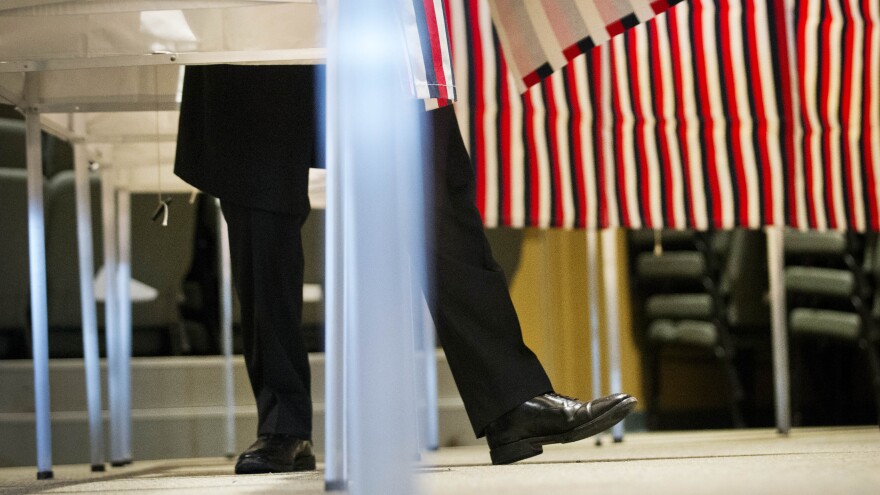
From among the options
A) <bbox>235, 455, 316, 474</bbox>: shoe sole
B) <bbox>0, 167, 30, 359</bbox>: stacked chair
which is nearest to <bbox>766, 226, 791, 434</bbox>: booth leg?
<bbox>235, 455, 316, 474</bbox>: shoe sole

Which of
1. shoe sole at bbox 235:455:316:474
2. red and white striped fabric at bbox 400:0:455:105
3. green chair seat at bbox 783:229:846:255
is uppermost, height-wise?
red and white striped fabric at bbox 400:0:455:105

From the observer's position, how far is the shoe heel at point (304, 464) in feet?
4.79

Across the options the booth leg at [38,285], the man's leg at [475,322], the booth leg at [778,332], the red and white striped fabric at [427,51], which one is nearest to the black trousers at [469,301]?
the man's leg at [475,322]

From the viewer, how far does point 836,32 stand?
258 cm

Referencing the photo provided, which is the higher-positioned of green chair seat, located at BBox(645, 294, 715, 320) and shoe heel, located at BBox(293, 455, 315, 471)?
green chair seat, located at BBox(645, 294, 715, 320)

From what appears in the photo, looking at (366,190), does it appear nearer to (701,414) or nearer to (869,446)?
(869,446)

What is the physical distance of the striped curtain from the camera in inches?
97.5

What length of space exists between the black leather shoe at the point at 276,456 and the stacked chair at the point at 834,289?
5.78ft

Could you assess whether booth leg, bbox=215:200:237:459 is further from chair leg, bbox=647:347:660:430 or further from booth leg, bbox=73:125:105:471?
chair leg, bbox=647:347:660:430

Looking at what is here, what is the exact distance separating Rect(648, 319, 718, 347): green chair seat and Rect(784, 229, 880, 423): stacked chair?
23 centimetres

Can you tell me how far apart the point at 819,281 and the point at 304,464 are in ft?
5.94

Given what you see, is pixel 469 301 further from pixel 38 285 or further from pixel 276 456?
pixel 38 285

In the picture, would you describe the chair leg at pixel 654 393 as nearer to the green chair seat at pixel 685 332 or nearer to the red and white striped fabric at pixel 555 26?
the green chair seat at pixel 685 332

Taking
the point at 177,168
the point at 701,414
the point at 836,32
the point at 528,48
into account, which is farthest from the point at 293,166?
the point at 701,414
